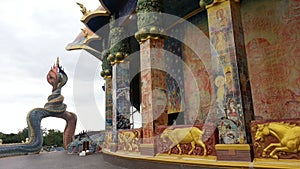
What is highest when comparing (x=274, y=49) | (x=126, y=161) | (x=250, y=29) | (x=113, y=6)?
(x=113, y=6)

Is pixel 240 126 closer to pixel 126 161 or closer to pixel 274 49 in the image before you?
pixel 274 49

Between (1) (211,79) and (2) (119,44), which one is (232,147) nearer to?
(1) (211,79)

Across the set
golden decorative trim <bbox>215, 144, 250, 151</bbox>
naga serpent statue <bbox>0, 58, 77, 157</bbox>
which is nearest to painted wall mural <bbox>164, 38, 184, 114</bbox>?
golden decorative trim <bbox>215, 144, 250, 151</bbox>

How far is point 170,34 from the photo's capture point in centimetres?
962

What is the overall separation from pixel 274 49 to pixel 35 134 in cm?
1678

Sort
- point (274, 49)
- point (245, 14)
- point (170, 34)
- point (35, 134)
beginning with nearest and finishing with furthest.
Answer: point (274, 49) → point (245, 14) → point (170, 34) → point (35, 134)

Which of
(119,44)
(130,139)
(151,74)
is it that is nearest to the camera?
(151,74)

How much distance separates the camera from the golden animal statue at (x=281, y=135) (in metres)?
3.39

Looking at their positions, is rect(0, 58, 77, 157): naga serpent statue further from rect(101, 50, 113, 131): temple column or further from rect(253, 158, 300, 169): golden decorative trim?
rect(253, 158, 300, 169): golden decorative trim

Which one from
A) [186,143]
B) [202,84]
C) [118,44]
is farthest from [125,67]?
[186,143]

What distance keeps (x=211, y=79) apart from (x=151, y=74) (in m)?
2.42

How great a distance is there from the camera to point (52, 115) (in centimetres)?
1725

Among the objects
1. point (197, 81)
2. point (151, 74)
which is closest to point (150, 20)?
point (151, 74)

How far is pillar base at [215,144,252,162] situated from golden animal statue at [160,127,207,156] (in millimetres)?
469
